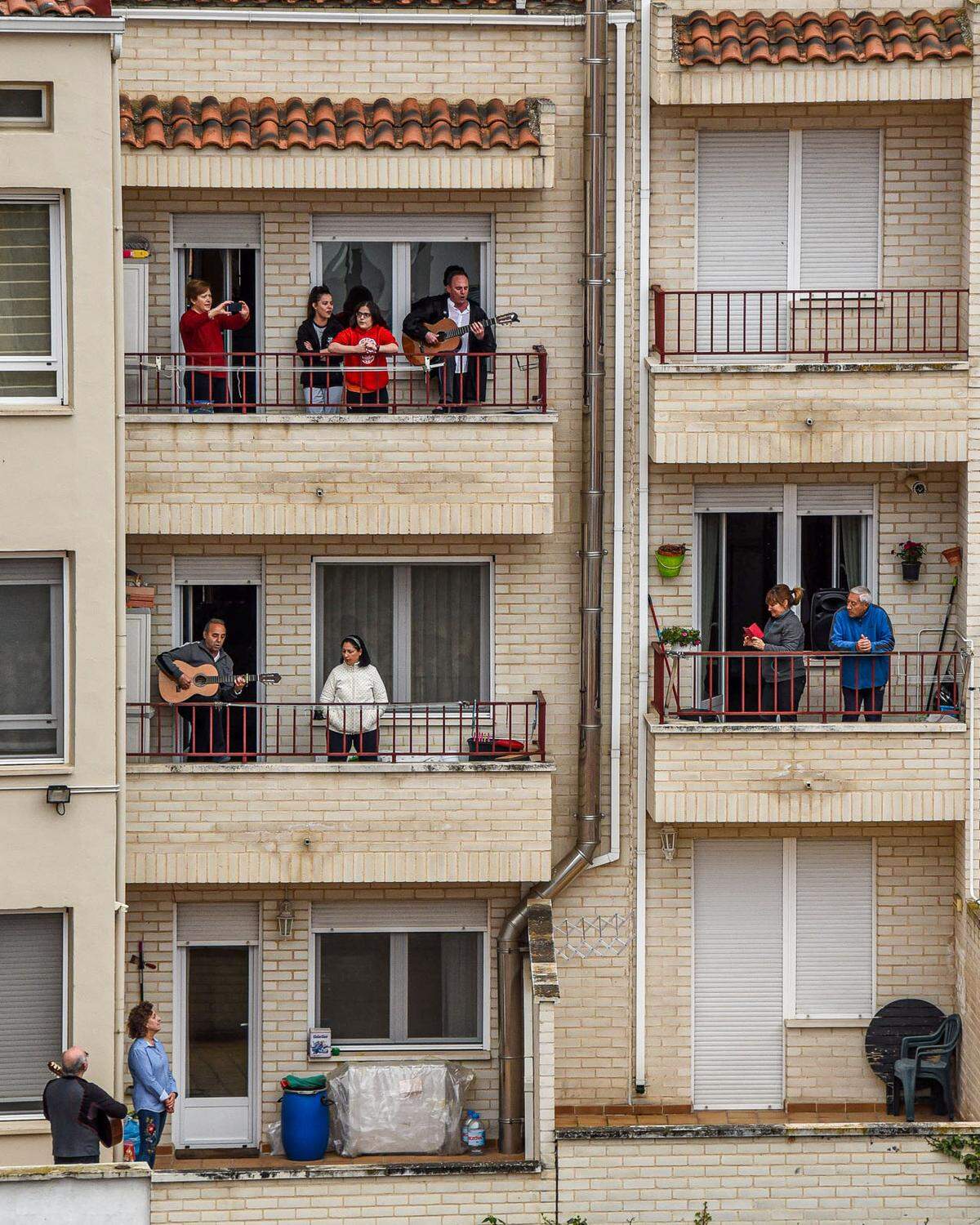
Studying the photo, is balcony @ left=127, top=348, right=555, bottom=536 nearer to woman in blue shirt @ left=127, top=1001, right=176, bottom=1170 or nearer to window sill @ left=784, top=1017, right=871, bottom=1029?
woman in blue shirt @ left=127, top=1001, right=176, bottom=1170

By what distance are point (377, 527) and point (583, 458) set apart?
2328 mm

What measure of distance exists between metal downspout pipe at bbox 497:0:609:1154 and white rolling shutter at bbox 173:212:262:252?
347 cm

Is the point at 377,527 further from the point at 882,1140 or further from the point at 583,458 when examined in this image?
the point at 882,1140

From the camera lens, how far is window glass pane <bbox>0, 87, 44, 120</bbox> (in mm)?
18005

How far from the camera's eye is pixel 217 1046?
68.9 ft

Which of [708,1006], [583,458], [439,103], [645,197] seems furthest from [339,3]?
[708,1006]

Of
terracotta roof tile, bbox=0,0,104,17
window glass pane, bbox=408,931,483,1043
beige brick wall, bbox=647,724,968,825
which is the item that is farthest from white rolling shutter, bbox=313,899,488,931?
terracotta roof tile, bbox=0,0,104,17

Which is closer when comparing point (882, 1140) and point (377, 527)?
point (882, 1140)

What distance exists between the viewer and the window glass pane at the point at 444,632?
69.1 ft

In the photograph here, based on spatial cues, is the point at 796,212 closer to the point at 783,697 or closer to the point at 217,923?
the point at 783,697

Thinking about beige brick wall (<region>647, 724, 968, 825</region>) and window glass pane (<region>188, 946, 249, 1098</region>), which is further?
window glass pane (<region>188, 946, 249, 1098</region>)

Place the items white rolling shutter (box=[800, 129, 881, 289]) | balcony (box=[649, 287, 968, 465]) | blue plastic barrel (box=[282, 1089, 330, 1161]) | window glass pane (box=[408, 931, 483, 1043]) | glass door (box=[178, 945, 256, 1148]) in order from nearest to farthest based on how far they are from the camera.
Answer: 1. balcony (box=[649, 287, 968, 465])
2. blue plastic barrel (box=[282, 1089, 330, 1161])
3. white rolling shutter (box=[800, 129, 881, 289])
4. glass door (box=[178, 945, 256, 1148])
5. window glass pane (box=[408, 931, 483, 1043])

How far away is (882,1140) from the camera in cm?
1798

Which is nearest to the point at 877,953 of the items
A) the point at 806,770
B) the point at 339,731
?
the point at 806,770
